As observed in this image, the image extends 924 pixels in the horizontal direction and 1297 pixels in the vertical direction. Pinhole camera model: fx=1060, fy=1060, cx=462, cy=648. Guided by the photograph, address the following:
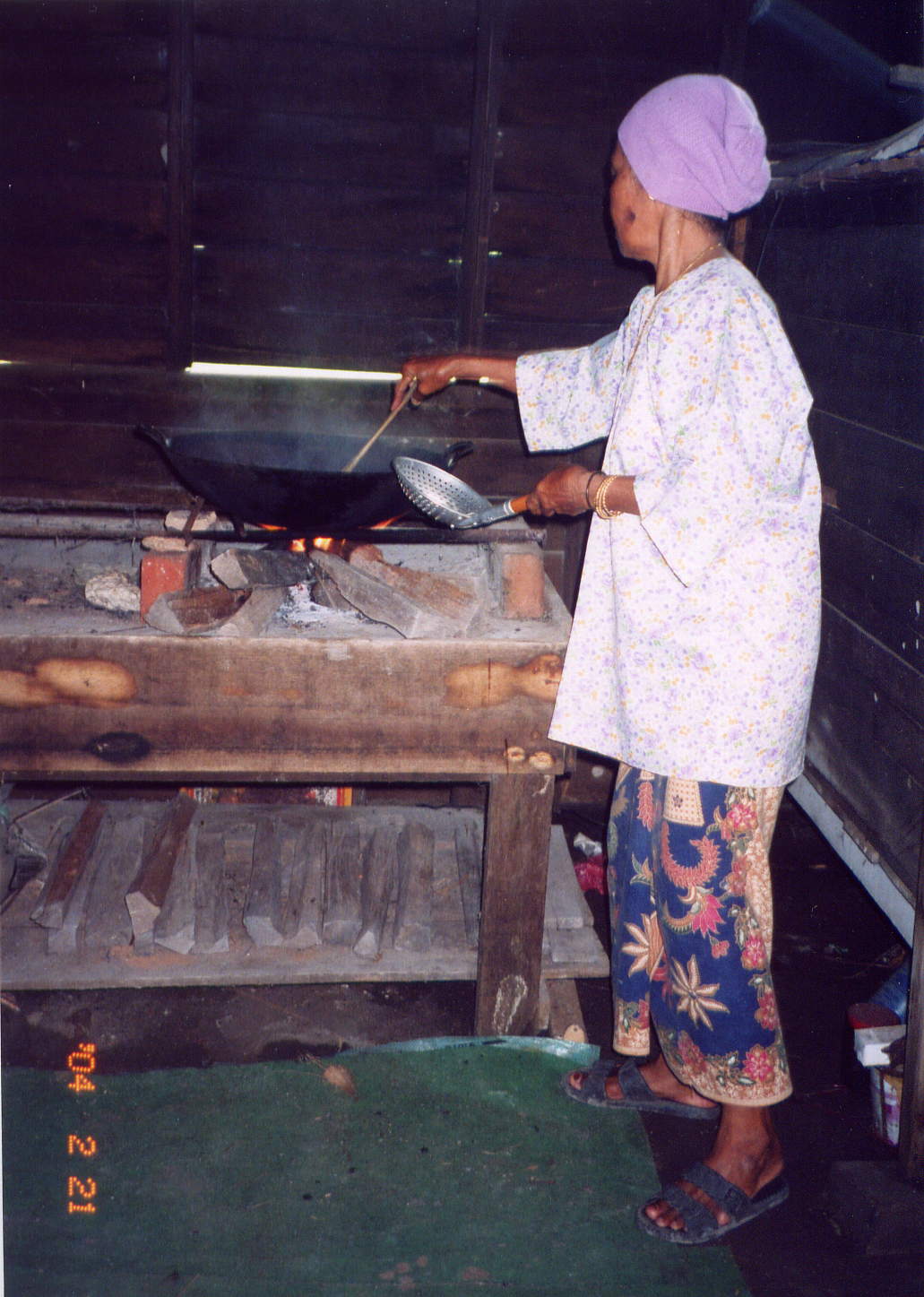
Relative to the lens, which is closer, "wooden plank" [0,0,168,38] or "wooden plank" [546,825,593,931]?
"wooden plank" [546,825,593,931]

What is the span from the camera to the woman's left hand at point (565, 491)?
2.01m

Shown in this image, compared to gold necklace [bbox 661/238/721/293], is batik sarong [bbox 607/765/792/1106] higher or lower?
lower

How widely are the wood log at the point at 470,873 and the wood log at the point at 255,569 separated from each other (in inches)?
40.3

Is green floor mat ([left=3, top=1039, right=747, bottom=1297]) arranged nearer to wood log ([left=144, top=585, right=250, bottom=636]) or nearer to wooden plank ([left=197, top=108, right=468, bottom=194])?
wood log ([left=144, top=585, right=250, bottom=636])

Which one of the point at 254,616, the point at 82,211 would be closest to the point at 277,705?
the point at 254,616

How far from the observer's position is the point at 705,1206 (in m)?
2.13

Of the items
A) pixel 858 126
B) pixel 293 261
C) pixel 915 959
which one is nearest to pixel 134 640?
pixel 293 261

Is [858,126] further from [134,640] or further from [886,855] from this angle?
[134,640]

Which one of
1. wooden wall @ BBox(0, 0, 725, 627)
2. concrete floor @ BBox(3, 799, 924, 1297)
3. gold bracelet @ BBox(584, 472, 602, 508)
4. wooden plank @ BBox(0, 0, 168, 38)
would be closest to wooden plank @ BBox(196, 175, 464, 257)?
wooden wall @ BBox(0, 0, 725, 627)

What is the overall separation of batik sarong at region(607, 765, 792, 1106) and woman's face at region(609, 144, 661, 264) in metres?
1.02

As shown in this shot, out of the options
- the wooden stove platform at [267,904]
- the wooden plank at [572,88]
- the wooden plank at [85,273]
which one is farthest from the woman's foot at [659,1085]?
the wooden plank at [572,88]

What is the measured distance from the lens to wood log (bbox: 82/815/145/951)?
2.69 meters

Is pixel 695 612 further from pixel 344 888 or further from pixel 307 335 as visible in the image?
pixel 307 335

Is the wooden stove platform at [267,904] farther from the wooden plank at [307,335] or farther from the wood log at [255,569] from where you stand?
the wooden plank at [307,335]
